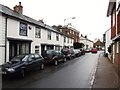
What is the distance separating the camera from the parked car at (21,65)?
37.0 ft

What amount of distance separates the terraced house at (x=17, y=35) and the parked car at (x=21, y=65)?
10.4 feet

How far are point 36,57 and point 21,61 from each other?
8.24 feet

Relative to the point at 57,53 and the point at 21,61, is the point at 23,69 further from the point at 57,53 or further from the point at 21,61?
the point at 57,53

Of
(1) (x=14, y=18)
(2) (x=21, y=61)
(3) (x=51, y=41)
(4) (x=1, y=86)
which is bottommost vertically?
(4) (x=1, y=86)

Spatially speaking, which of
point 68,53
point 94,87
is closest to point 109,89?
point 94,87

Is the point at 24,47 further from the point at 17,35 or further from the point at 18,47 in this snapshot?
the point at 17,35

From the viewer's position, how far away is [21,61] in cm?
1255

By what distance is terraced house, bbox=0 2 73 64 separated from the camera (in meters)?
15.9

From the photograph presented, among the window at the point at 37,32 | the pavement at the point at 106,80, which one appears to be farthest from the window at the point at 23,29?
the pavement at the point at 106,80

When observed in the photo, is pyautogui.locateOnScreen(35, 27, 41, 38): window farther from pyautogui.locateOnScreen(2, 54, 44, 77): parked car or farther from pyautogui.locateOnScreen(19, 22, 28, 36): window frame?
pyautogui.locateOnScreen(2, 54, 44, 77): parked car

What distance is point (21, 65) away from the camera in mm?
11977

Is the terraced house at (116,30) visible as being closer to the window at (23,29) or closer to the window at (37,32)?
the window at (23,29)

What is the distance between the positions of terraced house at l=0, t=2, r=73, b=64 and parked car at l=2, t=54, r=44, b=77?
3.18m

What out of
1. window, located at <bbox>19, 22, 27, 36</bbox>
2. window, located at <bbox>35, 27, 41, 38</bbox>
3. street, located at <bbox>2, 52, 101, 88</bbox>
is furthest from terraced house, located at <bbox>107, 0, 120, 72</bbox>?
window, located at <bbox>35, 27, 41, 38</bbox>
